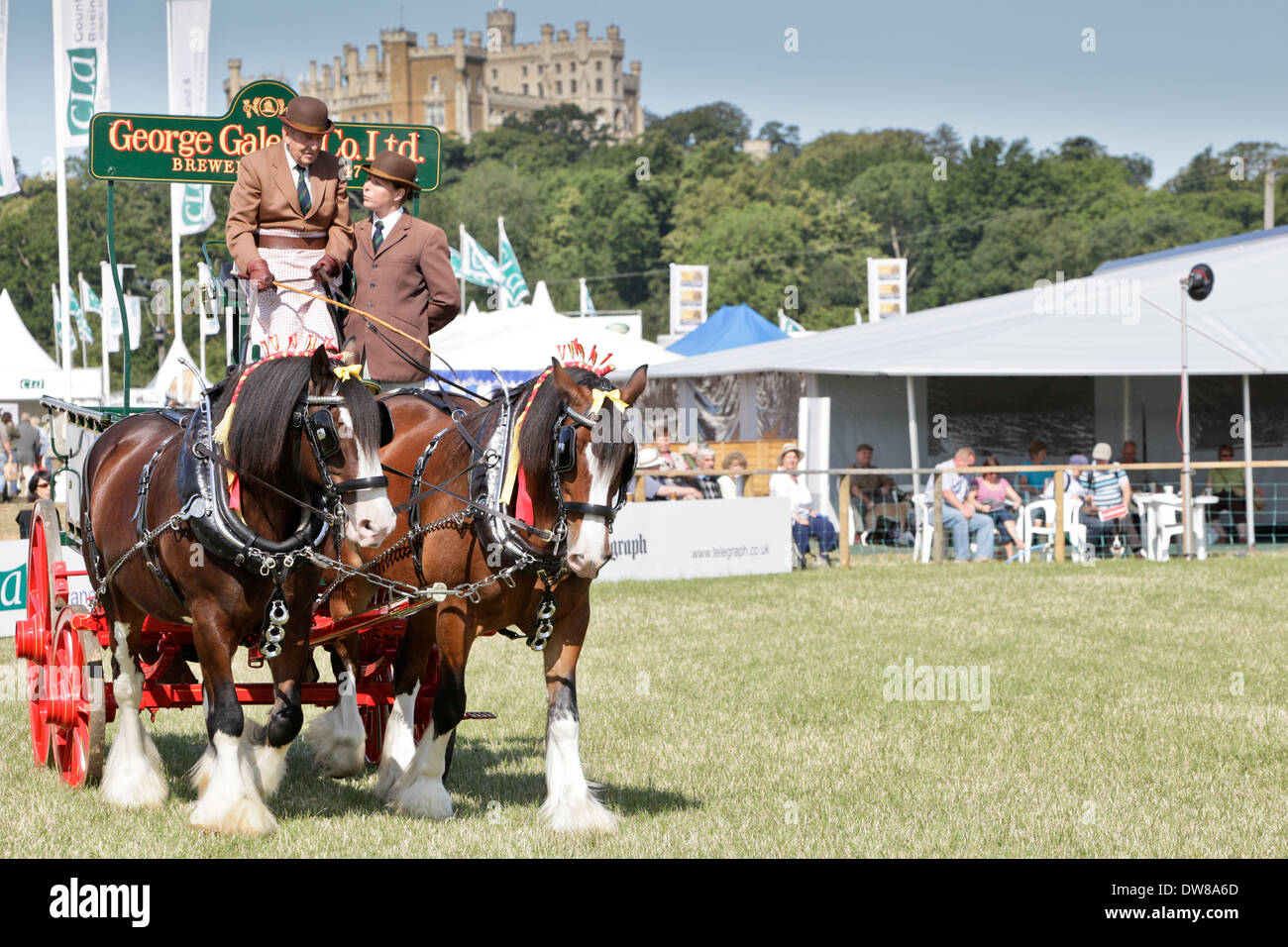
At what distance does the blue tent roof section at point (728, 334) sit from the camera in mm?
30953

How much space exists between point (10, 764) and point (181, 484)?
275 cm

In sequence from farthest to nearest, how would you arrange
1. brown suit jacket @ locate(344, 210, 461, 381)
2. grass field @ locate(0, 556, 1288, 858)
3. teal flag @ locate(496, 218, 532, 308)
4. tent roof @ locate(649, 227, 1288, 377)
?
teal flag @ locate(496, 218, 532, 308) < tent roof @ locate(649, 227, 1288, 377) < brown suit jacket @ locate(344, 210, 461, 381) < grass field @ locate(0, 556, 1288, 858)

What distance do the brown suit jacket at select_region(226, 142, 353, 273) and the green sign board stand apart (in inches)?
35.6

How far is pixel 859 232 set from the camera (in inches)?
3772

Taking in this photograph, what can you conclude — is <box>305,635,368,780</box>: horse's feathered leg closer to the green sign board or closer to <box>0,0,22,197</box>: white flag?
the green sign board

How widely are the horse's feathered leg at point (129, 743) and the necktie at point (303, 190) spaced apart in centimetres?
202

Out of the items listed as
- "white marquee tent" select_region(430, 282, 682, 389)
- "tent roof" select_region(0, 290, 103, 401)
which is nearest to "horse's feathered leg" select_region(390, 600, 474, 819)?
"white marquee tent" select_region(430, 282, 682, 389)

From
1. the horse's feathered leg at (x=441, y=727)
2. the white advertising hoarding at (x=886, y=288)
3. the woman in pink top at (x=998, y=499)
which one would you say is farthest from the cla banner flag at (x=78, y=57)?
the white advertising hoarding at (x=886, y=288)

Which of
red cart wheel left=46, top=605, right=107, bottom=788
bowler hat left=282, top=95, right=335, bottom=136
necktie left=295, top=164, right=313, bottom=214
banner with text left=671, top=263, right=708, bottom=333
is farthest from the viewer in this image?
banner with text left=671, top=263, right=708, bottom=333

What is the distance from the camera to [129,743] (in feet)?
23.3

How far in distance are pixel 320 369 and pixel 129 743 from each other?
231cm

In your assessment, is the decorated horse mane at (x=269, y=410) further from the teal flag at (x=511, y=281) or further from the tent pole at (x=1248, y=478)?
the teal flag at (x=511, y=281)

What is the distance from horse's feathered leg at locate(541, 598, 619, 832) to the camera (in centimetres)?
623
